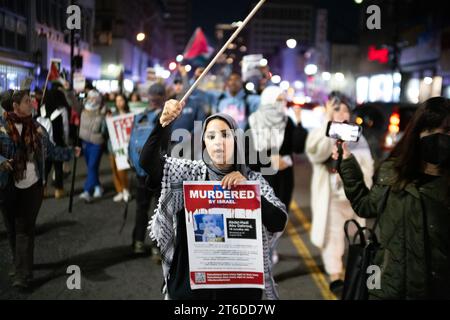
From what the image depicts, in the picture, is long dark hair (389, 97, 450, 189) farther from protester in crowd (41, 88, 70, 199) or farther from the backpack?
the backpack

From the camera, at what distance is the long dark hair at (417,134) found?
2.99m

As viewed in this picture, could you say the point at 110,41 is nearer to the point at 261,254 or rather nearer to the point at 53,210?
the point at 53,210

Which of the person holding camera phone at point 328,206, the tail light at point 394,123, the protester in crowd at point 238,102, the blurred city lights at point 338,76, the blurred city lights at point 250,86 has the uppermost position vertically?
the blurred city lights at point 338,76

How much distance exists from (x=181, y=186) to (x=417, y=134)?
132 cm

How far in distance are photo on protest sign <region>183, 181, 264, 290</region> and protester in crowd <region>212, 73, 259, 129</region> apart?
3.70 metres

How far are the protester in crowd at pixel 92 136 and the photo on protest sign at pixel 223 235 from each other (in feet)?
3.89

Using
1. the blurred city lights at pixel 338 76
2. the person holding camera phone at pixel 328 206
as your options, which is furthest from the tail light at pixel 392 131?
the blurred city lights at pixel 338 76

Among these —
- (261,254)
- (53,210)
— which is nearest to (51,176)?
(53,210)

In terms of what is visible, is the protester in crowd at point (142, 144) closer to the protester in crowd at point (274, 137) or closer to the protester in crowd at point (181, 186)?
the protester in crowd at point (274, 137)

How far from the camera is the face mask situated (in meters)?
2.91

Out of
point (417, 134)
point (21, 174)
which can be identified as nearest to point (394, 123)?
point (417, 134)

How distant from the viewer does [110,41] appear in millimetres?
3963

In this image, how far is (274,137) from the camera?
235 inches
